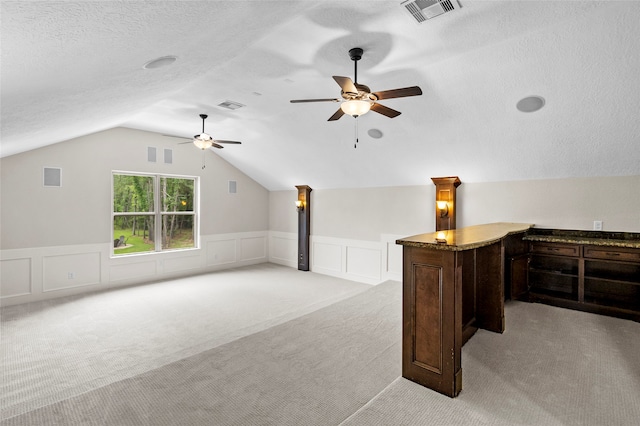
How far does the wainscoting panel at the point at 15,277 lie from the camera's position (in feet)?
16.0

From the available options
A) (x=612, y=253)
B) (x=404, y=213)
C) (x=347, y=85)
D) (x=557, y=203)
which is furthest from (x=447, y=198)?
(x=347, y=85)

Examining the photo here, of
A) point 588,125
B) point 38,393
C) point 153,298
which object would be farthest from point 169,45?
point 153,298

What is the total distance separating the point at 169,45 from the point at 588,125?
413cm

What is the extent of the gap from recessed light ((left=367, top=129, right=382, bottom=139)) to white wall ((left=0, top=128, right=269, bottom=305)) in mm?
4108

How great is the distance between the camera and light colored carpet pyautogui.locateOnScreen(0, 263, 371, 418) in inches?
115

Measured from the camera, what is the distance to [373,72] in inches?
137

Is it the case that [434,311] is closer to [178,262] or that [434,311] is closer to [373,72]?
[373,72]

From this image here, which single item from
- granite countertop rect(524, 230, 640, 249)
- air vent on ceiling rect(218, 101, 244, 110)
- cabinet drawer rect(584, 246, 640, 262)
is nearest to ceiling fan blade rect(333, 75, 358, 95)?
air vent on ceiling rect(218, 101, 244, 110)

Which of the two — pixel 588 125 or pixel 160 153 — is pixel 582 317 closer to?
pixel 588 125

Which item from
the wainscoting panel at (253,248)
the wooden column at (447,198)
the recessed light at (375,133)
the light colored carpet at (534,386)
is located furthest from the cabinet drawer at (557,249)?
the wainscoting panel at (253,248)

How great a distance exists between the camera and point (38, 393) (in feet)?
8.74

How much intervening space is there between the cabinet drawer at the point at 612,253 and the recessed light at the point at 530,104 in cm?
177

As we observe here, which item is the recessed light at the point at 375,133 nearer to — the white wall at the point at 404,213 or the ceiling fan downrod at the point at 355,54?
the white wall at the point at 404,213

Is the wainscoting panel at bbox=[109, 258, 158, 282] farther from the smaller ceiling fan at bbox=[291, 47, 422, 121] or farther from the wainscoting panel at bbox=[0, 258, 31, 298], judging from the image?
the smaller ceiling fan at bbox=[291, 47, 422, 121]
